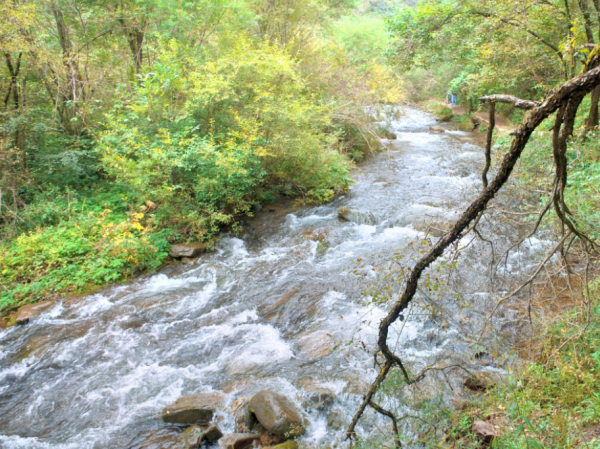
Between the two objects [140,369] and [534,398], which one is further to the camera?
[140,369]

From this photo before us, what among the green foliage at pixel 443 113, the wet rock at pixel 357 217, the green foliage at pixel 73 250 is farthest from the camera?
the green foliage at pixel 443 113

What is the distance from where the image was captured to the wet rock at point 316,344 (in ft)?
17.3

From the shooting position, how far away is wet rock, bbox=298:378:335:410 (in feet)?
14.4

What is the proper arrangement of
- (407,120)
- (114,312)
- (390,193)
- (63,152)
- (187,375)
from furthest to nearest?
1. (407,120)
2. (390,193)
3. (63,152)
4. (114,312)
5. (187,375)

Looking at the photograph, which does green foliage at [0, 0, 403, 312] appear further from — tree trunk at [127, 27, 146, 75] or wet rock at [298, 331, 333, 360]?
wet rock at [298, 331, 333, 360]

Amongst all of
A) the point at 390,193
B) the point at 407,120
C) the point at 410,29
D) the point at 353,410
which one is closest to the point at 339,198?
the point at 390,193

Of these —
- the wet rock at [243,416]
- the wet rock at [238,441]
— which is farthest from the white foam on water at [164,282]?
the wet rock at [238,441]

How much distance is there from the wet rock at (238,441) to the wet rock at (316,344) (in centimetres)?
152

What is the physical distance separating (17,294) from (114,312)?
76.9 inches

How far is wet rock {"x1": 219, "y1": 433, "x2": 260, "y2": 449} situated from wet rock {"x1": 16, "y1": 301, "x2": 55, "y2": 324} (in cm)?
456

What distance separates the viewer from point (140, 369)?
523 centimetres

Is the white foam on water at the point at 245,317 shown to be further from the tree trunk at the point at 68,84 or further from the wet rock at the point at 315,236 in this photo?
the tree trunk at the point at 68,84

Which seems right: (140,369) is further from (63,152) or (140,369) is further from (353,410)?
(63,152)

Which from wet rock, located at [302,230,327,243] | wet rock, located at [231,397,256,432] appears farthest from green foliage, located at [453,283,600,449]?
wet rock, located at [302,230,327,243]
